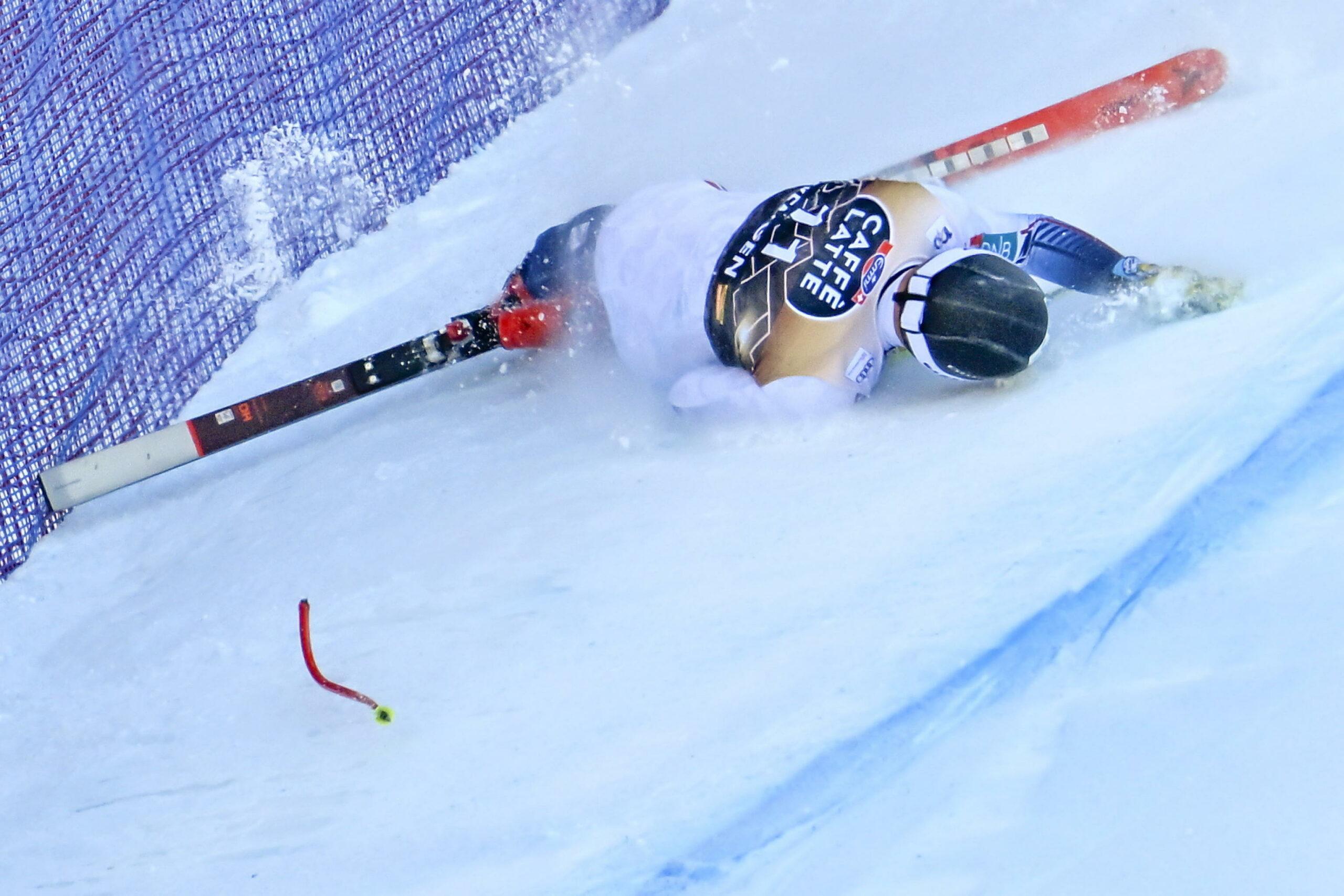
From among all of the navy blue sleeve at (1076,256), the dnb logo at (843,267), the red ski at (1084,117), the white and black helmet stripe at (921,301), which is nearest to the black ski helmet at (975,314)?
the white and black helmet stripe at (921,301)

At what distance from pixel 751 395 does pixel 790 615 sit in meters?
0.34

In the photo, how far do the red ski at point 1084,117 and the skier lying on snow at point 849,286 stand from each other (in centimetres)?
48

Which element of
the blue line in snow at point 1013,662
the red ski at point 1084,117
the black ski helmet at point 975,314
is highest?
the red ski at point 1084,117

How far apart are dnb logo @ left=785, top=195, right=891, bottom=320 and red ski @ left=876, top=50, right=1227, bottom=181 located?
53 cm

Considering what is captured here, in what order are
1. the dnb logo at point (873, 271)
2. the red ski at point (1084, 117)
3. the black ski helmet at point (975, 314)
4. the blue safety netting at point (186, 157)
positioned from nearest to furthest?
1. the black ski helmet at point (975, 314)
2. the dnb logo at point (873, 271)
3. the red ski at point (1084, 117)
4. the blue safety netting at point (186, 157)

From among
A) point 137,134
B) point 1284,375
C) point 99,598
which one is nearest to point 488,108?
point 137,134

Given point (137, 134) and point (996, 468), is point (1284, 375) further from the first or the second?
point (137, 134)

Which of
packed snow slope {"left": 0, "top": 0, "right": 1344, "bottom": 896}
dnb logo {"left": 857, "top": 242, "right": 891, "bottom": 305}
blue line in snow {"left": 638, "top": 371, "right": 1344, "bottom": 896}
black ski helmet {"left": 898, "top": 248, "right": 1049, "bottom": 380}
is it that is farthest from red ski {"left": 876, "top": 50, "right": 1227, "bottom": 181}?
blue line in snow {"left": 638, "top": 371, "right": 1344, "bottom": 896}

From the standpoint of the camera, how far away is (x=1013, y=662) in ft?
3.41

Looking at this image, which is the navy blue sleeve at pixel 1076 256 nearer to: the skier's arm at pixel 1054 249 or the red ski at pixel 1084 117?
the skier's arm at pixel 1054 249

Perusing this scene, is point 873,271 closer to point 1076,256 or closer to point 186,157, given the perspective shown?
point 1076,256

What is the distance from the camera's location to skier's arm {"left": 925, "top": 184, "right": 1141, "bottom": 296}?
139 cm

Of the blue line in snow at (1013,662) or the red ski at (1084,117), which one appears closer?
the blue line in snow at (1013,662)

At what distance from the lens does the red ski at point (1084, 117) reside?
1.82m
